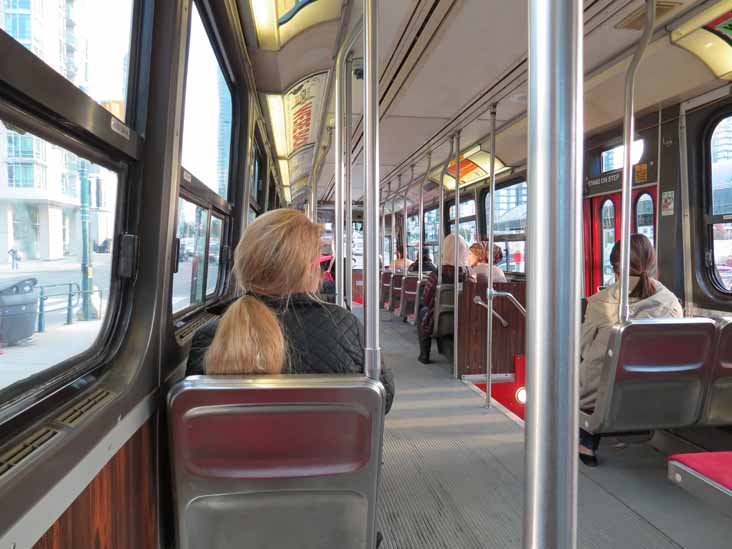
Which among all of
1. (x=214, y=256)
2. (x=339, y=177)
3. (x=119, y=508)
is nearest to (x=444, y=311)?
(x=214, y=256)

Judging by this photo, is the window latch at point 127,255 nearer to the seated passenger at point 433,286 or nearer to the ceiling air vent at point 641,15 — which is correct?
the ceiling air vent at point 641,15

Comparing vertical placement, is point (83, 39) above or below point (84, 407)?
above

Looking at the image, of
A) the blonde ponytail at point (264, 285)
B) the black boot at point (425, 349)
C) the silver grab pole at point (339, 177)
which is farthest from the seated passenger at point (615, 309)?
the black boot at point (425, 349)

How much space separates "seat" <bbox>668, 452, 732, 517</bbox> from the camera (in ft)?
4.57

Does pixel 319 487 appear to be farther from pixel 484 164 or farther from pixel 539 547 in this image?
pixel 484 164

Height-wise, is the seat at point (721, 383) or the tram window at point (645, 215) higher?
the tram window at point (645, 215)

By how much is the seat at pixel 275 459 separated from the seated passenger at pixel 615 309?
191cm

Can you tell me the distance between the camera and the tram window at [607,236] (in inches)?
177

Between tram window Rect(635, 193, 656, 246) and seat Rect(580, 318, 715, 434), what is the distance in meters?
1.59

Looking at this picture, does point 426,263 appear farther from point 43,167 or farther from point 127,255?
point 43,167

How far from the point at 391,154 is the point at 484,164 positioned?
3.81ft

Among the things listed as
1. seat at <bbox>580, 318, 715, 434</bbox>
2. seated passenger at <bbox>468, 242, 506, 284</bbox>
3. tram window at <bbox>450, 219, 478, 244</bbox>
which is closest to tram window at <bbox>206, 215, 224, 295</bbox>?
seat at <bbox>580, 318, 715, 434</bbox>

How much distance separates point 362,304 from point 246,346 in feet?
5.58

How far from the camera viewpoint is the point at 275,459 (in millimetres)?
1285
